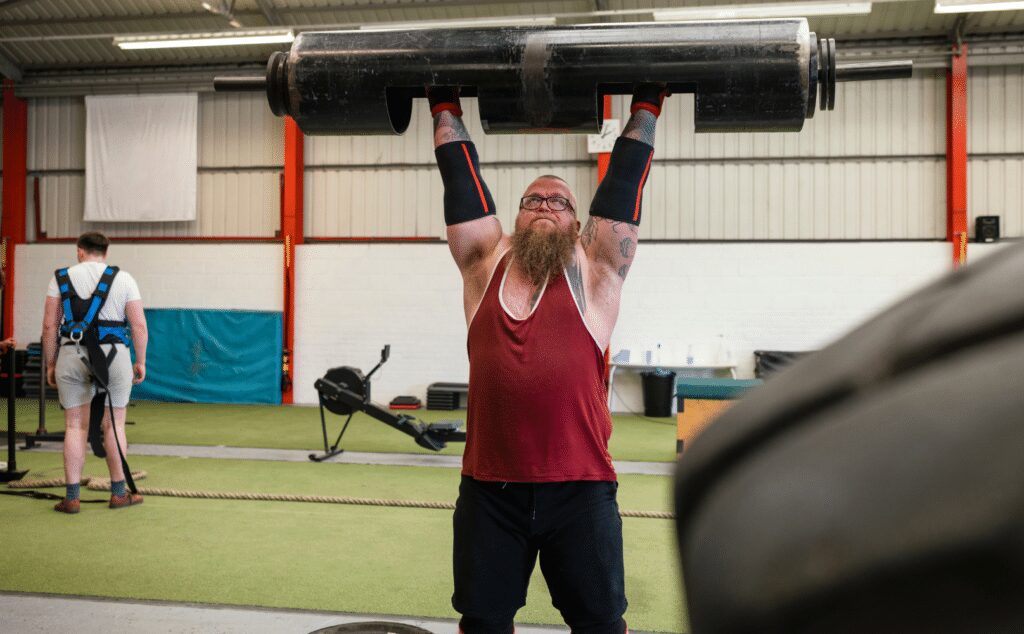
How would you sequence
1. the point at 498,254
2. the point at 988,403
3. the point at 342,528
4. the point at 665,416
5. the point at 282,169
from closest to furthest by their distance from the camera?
the point at 988,403 < the point at 498,254 < the point at 342,528 < the point at 665,416 < the point at 282,169

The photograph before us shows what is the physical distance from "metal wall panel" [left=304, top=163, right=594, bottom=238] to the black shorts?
8.63 meters

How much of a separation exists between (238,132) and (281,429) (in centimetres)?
510

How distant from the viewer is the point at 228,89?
215cm

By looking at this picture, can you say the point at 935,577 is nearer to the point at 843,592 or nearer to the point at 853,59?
the point at 843,592

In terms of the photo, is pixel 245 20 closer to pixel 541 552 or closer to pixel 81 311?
pixel 81 311

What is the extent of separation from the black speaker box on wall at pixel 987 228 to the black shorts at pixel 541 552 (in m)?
9.12

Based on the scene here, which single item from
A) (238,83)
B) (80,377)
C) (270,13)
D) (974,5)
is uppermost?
(270,13)

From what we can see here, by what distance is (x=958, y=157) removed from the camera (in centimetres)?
930

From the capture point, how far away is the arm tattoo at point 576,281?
1981 millimetres

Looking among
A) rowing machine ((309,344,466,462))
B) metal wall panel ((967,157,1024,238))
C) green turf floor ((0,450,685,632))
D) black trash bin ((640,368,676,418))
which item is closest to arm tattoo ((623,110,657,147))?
green turf floor ((0,450,685,632))

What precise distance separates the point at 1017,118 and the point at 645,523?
8206mm

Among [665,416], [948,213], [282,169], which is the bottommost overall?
[665,416]

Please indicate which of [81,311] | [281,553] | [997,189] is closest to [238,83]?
[281,553]

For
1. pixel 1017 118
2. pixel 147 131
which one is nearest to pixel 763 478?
pixel 1017 118
